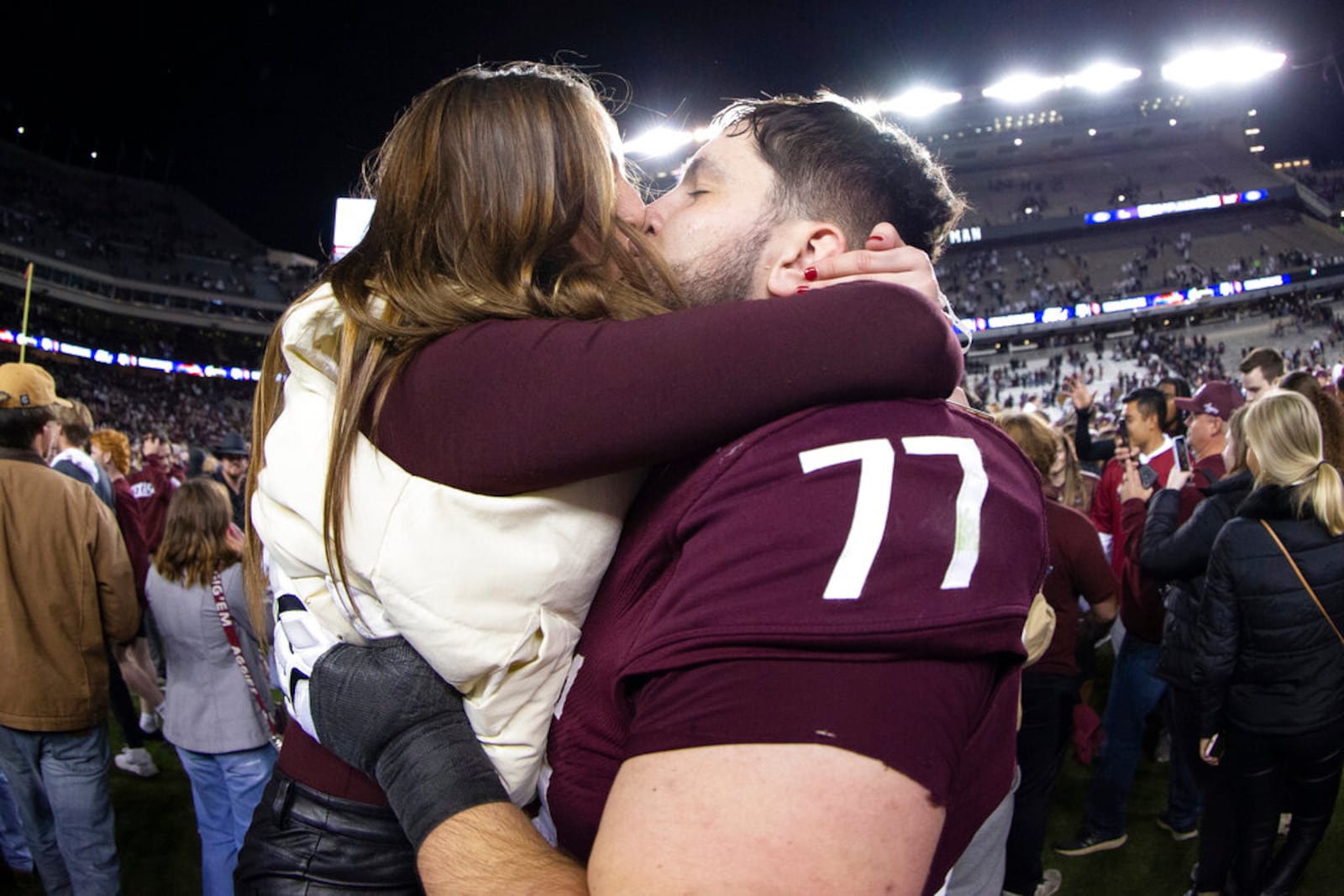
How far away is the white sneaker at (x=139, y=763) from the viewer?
207 inches

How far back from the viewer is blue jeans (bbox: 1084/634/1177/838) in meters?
4.20

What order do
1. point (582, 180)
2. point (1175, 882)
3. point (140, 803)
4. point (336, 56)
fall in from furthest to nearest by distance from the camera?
1. point (336, 56)
2. point (140, 803)
3. point (1175, 882)
4. point (582, 180)

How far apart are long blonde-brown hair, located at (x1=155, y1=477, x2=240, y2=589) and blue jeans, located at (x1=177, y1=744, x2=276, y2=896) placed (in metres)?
0.75

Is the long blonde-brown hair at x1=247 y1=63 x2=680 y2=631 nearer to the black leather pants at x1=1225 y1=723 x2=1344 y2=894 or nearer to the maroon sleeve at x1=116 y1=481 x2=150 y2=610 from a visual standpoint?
the black leather pants at x1=1225 y1=723 x2=1344 y2=894

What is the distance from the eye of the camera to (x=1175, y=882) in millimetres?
3994

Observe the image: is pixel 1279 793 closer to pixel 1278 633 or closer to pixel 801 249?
pixel 1278 633

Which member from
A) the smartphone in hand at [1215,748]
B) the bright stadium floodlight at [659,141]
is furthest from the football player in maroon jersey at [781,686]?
the bright stadium floodlight at [659,141]

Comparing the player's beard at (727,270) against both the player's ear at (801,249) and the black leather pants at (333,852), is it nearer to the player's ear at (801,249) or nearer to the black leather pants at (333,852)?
the player's ear at (801,249)

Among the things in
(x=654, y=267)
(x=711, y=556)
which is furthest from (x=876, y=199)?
(x=711, y=556)

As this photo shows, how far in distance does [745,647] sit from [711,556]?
0.10 meters

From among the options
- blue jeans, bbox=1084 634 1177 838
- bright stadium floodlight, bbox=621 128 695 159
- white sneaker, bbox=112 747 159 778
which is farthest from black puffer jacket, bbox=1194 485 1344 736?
bright stadium floodlight, bbox=621 128 695 159

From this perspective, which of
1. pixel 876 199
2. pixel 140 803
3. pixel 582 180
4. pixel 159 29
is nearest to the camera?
pixel 582 180

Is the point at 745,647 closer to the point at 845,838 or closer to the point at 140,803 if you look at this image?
the point at 845,838

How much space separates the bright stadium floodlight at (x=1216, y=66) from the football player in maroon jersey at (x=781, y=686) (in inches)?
1988
